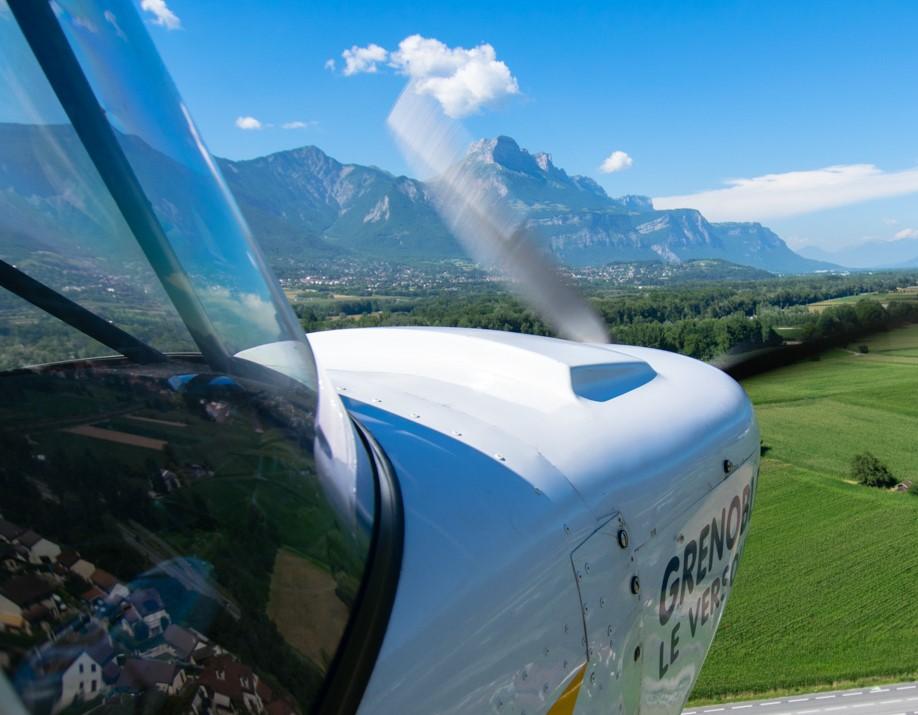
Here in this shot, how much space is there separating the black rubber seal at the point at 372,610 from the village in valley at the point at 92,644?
0.23 m

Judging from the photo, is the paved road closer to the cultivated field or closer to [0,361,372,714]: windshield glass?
the cultivated field

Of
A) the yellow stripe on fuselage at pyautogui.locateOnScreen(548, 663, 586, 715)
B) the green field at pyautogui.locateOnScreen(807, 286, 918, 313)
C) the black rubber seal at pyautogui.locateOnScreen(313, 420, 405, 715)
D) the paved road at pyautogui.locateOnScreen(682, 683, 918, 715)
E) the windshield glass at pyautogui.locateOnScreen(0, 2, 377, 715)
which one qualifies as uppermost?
the windshield glass at pyautogui.locateOnScreen(0, 2, 377, 715)

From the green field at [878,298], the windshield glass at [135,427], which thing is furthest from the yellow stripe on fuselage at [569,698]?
the green field at [878,298]

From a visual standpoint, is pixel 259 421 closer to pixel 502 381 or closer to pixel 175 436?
pixel 175 436

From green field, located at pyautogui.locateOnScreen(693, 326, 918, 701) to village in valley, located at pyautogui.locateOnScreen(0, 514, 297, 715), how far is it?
5.09 metres

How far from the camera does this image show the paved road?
1664 centimetres

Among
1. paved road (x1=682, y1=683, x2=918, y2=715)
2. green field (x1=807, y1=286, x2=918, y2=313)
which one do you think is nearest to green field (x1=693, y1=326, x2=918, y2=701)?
paved road (x1=682, y1=683, x2=918, y2=715)

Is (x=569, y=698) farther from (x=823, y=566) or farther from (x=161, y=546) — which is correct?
→ (x=823, y=566)

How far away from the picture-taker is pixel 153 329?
4.26 feet

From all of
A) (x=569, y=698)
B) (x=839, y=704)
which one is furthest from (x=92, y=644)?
(x=839, y=704)

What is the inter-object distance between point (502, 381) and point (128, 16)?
2229 mm

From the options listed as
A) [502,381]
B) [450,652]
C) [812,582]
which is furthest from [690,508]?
[812,582]

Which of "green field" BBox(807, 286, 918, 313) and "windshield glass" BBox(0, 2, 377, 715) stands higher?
"windshield glass" BBox(0, 2, 377, 715)

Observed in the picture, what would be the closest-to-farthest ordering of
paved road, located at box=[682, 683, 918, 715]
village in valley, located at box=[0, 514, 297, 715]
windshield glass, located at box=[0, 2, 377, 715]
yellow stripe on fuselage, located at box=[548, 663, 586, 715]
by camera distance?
village in valley, located at box=[0, 514, 297, 715]
windshield glass, located at box=[0, 2, 377, 715]
yellow stripe on fuselage, located at box=[548, 663, 586, 715]
paved road, located at box=[682, 683, 918, 715]
